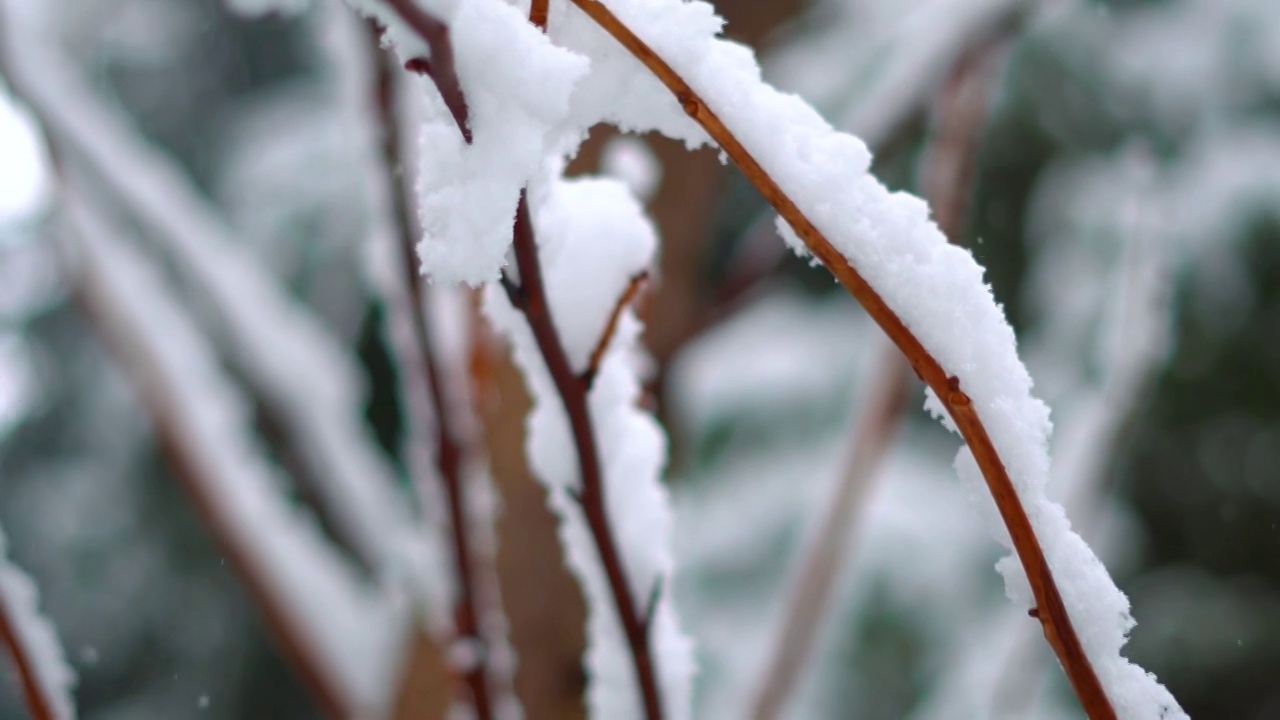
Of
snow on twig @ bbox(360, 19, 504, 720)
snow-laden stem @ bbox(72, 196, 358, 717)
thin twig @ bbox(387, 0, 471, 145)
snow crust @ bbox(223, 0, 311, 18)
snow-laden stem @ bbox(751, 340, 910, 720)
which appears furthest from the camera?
snow-laden stem @ bbox(72, 196, 358, 717)

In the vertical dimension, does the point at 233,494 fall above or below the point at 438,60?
above

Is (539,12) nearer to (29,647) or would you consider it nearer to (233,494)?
(29,647)

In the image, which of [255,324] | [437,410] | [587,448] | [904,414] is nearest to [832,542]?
[437,410]

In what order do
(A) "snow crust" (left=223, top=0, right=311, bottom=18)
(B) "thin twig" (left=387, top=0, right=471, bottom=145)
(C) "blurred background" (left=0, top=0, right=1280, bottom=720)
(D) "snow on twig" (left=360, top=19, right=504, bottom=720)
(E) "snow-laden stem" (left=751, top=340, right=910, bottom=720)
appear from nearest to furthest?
(B) "thin twig" (left=387, top=0, right=471, bottom=145) < (A) "snow crust" (left=223, top=0, right=311, bottom=18) < (D) "snow on twig" (left=360, top=19, right=504, bottom=720) < (E) "snow-laden stem" (left=751, top=340, right=910, bottom=720) < (C) "blurred background" (left=0, top=0, right=1280, bottom=720)

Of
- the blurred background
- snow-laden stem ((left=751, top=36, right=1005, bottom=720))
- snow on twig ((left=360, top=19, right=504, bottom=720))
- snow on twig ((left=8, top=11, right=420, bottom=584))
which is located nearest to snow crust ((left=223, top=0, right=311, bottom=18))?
snow on twig ((left=360, top=19, right=504, bottom=720))

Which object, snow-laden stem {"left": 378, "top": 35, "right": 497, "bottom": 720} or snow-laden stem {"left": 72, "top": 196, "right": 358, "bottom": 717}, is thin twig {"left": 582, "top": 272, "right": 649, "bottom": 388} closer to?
snow-laden stem {"left": 378, "top": 35, "right": 497, "bottom": 720}

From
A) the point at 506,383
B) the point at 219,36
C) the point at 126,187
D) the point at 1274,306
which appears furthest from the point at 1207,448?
Answer: the point at 219,36
